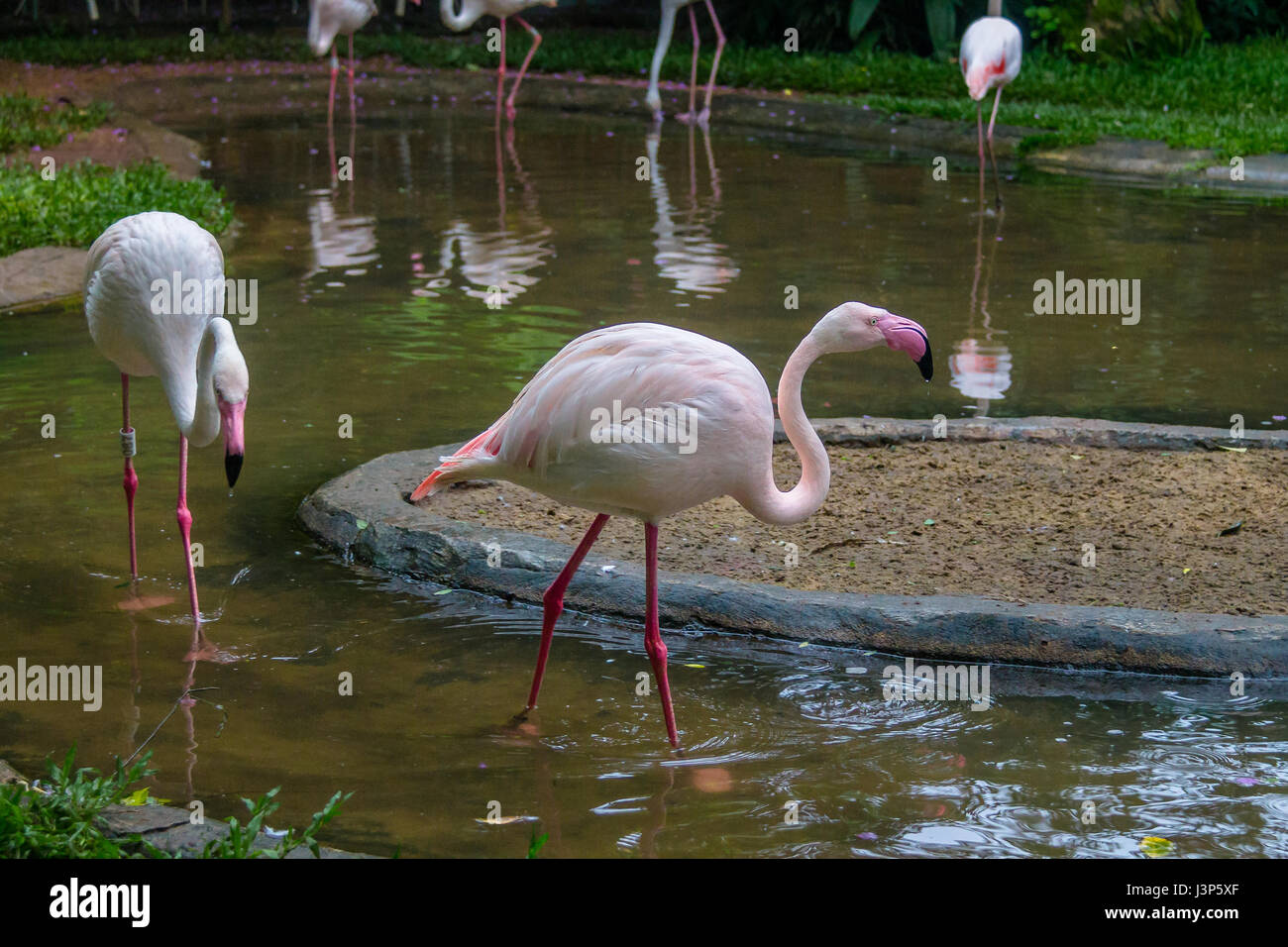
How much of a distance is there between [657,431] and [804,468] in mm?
511

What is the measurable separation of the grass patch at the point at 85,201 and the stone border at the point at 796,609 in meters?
4.30

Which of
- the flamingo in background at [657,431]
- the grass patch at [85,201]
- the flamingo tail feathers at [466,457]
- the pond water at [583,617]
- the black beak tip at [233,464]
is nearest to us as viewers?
the pond water at [583,617]

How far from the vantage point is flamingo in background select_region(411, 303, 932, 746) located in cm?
375

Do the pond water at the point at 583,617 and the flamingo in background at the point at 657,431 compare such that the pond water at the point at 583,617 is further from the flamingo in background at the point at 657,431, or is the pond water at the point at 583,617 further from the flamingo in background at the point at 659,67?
the flamingo in background at the point at 659,67

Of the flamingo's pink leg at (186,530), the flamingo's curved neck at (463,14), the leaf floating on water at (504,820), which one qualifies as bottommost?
the leaf floating on water at (504,820)

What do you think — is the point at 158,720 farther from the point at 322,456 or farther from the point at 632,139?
the point at 632,139

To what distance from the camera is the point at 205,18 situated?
72.1 ft

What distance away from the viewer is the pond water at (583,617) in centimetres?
352

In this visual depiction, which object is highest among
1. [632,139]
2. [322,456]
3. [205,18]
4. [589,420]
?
[205,18]

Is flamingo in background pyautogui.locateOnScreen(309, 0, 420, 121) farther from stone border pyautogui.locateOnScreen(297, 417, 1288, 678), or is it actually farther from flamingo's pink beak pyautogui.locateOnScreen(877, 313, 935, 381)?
flamingo's pink beak pyautogui.locateOnScreen(877, 313, 935, 381)

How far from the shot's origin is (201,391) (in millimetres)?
4402

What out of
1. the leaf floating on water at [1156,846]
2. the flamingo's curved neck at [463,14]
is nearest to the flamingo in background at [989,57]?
the flamingo's curved neck at [463,14]
